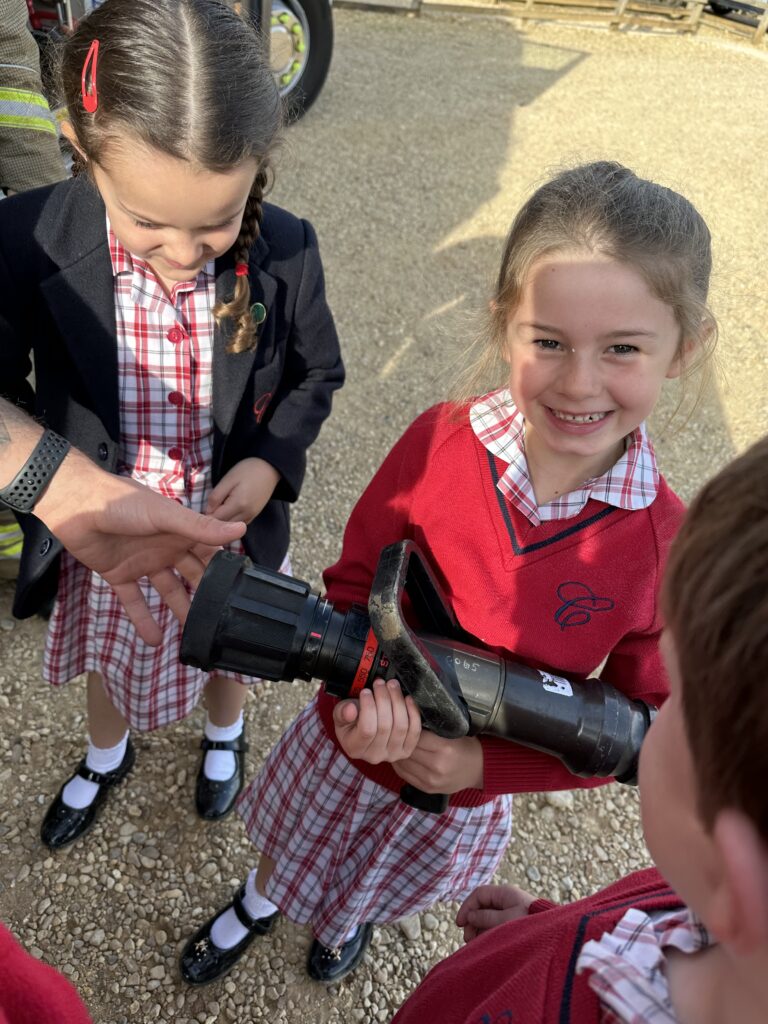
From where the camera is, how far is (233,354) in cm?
192

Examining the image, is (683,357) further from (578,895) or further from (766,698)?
(578,895)

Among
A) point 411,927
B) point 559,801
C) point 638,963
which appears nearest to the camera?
point 638,963

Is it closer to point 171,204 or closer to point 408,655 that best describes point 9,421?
point 171,204

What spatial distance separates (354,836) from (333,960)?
1.95ft

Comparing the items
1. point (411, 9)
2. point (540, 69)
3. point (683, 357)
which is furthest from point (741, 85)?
point (683, 357)

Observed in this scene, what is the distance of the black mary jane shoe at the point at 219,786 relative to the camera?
2602 mm

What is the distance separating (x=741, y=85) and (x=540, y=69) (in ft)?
8.47

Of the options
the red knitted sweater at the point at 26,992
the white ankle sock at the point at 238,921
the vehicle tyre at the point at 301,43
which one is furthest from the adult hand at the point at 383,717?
the vehicle tyre at the point at 301,43

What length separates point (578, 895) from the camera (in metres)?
2.69

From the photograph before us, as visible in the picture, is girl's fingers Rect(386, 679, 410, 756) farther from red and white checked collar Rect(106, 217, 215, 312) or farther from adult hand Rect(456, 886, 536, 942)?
red and white checked collar Rect(106, 217, 215, 312)

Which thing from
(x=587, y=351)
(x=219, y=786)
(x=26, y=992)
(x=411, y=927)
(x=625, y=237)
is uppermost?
(x=625, y=237)

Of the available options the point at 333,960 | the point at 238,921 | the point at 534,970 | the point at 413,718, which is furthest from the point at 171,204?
the point at 333,960

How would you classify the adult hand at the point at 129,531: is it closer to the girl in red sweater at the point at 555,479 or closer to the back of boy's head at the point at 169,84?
the girl in red sweater at the point at 555,479

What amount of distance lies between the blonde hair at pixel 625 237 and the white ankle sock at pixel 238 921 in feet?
5.48
